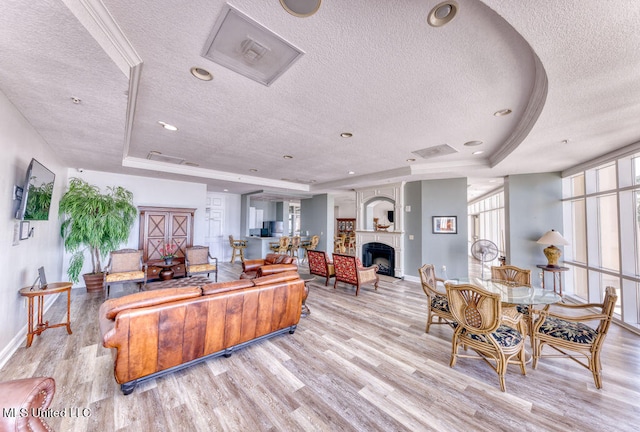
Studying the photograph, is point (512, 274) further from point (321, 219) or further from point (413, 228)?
point (321, 219)

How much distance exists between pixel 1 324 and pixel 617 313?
831 cm

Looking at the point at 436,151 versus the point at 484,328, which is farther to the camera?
the point at 436,151

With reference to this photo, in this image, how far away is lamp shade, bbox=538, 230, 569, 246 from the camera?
4.46 m

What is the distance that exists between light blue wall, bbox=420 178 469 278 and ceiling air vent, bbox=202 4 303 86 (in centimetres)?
529

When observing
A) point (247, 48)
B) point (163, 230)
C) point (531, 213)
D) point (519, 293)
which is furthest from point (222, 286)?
point (531, 213)

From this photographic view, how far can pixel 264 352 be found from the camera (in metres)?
2.81

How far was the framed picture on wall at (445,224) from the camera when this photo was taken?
596cm

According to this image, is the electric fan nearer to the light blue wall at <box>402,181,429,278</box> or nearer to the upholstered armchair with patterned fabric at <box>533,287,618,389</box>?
the light blue wall at <box>402,181,429,278</box>

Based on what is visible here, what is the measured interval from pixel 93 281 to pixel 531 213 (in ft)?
31.3

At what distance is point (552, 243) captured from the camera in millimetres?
4508

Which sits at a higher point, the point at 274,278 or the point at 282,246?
the point at 274,278

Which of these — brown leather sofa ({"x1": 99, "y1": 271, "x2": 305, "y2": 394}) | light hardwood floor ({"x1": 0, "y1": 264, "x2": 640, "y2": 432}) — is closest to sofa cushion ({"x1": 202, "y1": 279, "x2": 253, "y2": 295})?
brown leather sofa ({"x1": 99, "y1": 271, "x2": 305, "y2": 394})

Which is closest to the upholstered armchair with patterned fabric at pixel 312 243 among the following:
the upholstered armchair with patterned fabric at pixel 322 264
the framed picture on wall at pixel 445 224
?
the upholstered armchair with patterned fabric at pixel 322 264

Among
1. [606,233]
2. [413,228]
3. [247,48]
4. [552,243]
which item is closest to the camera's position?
[247,48]
